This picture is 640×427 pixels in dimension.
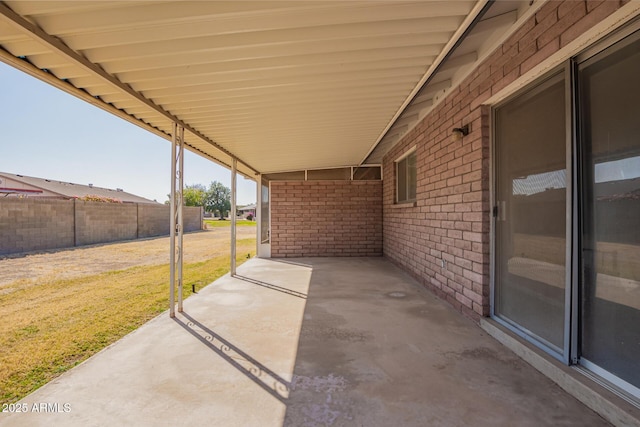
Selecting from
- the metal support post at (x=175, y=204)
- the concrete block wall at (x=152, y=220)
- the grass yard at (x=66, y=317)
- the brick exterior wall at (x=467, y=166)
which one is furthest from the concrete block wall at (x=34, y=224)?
the brick exterior wall at (x=467, y=166)

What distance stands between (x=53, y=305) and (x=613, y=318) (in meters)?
6.64

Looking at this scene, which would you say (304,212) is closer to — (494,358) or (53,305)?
(53,305)

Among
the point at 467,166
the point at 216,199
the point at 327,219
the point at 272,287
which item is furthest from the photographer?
the point at 216,199

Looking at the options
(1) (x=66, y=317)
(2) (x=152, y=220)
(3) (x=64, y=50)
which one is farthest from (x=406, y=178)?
(2) (x=152, y=220)

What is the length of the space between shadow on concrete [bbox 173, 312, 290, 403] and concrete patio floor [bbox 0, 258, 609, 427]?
10mm

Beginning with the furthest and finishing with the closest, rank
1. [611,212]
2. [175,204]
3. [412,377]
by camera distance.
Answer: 1. [175,204]
2. [412,377]
3. [611,212]

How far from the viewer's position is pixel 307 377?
2266 mm

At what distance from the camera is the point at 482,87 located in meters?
3.21

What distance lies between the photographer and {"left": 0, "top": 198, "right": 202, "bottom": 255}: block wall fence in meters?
9.91

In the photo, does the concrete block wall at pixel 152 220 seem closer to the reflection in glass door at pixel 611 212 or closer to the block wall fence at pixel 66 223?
the block wall fence at pixel 66 223

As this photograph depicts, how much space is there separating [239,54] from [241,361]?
109 inches

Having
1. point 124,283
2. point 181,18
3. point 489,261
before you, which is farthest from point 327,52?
point 124,283

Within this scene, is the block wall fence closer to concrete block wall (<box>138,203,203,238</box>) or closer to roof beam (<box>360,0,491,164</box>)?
concrete block wall (<box>138,203,203,238</box>)

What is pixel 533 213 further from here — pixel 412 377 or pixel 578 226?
pixel 412 377
